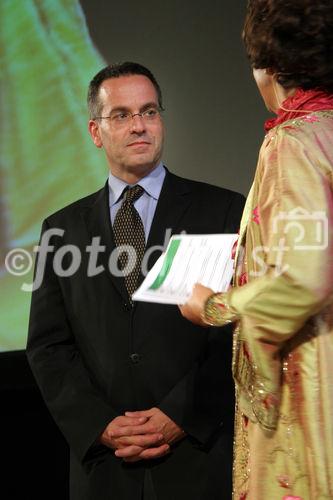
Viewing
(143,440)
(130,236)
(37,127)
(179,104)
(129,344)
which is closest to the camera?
(143,440)

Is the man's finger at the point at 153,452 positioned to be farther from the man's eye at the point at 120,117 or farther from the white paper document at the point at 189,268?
the man's eye at the point at 120,117

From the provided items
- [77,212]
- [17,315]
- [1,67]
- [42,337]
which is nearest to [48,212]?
[17,315]

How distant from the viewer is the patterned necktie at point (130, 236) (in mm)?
1839

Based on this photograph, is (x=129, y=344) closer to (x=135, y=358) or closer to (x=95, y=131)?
(x=135, y=358)

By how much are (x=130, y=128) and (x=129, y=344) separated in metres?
0.63

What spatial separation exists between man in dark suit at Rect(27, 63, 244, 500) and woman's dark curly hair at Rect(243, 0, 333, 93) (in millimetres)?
695

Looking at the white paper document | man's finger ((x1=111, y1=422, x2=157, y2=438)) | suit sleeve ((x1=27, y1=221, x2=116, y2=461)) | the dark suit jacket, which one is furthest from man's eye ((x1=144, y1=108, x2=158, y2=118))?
man's finger ((x1=111, y1=422, x2=157, y2=438))

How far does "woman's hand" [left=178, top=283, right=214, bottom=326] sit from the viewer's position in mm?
1255

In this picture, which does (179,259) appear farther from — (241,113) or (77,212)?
(241,113)

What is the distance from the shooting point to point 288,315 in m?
1.13

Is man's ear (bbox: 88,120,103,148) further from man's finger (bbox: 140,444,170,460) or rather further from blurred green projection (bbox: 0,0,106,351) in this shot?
man's finger (bbox: 140,444,170,460)

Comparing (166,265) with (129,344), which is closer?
(166,265)

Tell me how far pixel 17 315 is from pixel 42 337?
857mm

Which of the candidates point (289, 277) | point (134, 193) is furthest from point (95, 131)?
point (289, 277)
